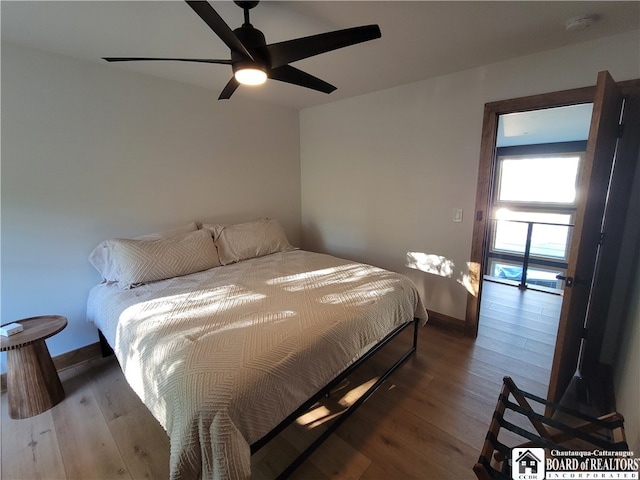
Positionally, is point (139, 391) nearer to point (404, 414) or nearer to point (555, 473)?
point (404, 414)

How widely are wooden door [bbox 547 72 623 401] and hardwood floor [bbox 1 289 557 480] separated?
488 mm

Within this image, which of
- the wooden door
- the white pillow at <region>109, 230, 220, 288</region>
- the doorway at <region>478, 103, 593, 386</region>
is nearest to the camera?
the wooden door

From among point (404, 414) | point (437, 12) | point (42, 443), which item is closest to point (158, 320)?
point (42, 443)

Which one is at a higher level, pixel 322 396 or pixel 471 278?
pixel 471 278

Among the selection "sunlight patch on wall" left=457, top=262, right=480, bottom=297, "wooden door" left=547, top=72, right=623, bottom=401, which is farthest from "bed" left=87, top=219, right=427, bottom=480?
"wooden door" left=547, top=72, right=623, bottom=401

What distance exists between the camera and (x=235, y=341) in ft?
4.43

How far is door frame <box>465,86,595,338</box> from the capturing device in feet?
6.54

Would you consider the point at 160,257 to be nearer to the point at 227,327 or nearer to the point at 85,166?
the point at 85,166

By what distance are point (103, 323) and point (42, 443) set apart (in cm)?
68

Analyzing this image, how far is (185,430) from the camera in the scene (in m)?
1.06

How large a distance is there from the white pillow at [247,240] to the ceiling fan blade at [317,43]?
5.74 ft

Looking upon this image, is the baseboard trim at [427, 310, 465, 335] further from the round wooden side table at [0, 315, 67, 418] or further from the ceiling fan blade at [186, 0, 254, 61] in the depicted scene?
the round wooden side table at [0, 315, 67, 418]

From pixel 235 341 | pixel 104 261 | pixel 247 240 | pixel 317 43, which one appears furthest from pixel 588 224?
pixel 104 261

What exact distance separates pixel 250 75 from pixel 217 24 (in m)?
0.36
